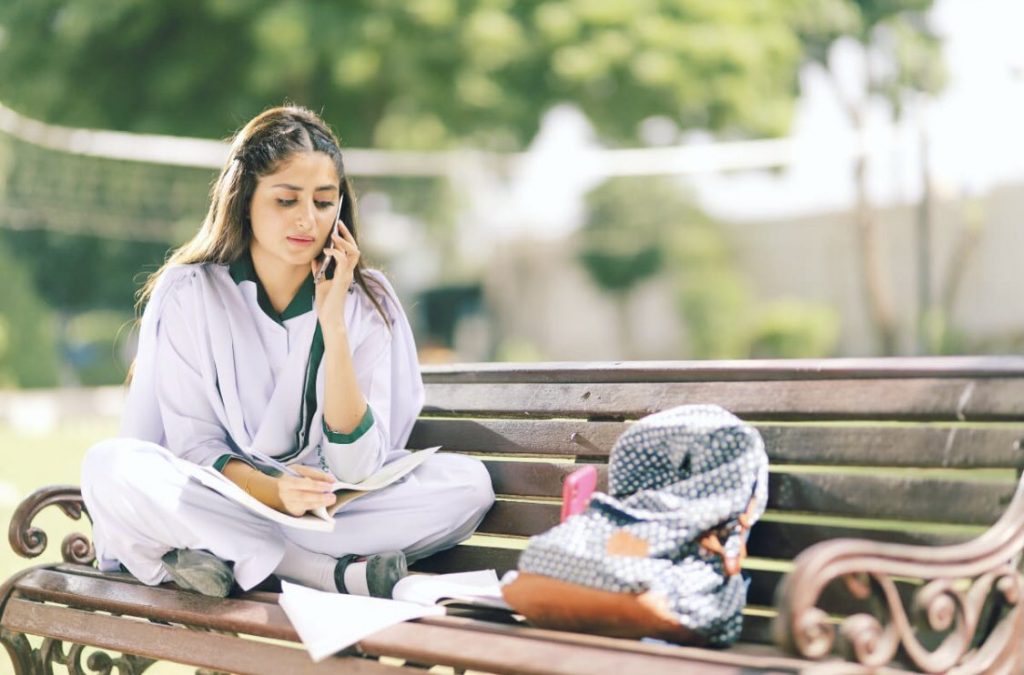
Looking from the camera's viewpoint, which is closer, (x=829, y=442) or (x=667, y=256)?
(x=829, y=442)

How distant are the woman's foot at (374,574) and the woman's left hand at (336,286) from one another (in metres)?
0.50

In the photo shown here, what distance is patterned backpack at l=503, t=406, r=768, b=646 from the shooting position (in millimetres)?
2172

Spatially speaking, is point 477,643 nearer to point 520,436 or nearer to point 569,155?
point 520,436

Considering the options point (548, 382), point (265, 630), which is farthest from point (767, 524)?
point (265, 630)

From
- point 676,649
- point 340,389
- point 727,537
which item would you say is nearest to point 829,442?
point 727,537

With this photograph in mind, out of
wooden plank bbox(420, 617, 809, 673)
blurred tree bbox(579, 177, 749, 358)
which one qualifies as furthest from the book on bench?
blurred tree bbox(579, 177, 749, 358)

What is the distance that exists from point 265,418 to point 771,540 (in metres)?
1.16

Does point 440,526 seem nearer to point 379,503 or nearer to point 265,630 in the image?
point 379,503

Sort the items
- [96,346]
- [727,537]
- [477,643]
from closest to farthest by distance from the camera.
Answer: [477,643], [727,537], [96,346]

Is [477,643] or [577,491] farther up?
[577,491]

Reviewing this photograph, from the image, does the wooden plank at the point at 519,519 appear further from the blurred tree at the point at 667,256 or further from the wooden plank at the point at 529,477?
the blurred tree at the point at 667,256

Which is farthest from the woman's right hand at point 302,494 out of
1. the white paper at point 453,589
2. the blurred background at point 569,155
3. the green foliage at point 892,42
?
the green foliage at point 892,42

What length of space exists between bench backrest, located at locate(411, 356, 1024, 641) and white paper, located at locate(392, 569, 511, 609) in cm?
17

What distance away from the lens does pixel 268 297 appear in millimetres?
3092
